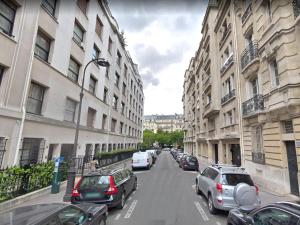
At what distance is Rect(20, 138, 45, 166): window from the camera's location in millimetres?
10391

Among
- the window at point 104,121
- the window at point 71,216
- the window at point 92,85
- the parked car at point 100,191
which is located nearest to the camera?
the window at point 71,216

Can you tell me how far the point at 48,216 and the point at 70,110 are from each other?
42.9ft

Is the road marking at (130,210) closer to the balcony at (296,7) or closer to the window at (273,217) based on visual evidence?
the window at (273,217)

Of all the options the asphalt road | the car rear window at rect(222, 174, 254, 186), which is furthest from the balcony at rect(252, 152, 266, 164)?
the car rear window at rect(222, 174, 254, 186)

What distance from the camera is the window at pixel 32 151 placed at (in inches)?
409

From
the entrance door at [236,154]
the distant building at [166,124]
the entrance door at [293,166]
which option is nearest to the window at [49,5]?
the entrance door at [293,166]

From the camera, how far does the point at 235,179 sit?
6.88 meters

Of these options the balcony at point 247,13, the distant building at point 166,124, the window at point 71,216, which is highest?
the distant building at point 166,124

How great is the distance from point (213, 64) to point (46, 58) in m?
16.3

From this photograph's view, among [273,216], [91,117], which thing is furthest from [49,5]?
[273,216]

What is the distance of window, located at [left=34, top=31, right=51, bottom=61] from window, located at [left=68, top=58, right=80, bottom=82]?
2807 mm

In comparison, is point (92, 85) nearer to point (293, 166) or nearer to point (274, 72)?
point (274, 72)

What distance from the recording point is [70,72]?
50.4 ft

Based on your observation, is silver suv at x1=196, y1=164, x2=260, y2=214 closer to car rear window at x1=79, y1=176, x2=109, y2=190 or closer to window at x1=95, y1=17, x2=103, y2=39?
car rear window at x1=79, y1=176, x2=109, y2=190
